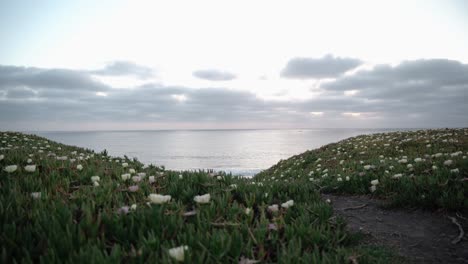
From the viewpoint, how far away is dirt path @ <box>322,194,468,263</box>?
3080 millimetres

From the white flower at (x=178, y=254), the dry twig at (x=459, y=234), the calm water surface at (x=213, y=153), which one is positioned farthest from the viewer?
the calm water surface at (x=213, y=153)

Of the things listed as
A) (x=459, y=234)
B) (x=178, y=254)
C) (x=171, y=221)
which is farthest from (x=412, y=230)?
(x=178, y=254)

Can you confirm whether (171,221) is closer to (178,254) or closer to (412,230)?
(178,254)

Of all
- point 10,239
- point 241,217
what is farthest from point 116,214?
point 241,217

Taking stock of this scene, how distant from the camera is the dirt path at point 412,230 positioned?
10.1 ft

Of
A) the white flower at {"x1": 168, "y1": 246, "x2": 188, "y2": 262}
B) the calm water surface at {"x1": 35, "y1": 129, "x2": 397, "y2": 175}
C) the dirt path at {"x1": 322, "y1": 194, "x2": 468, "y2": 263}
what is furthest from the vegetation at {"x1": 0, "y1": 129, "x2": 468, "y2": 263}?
the calm water surface at {"x1": 35, "y1": 129, "x2": 397, "y2": 175}

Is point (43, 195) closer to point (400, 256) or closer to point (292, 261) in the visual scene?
point (292, 261)

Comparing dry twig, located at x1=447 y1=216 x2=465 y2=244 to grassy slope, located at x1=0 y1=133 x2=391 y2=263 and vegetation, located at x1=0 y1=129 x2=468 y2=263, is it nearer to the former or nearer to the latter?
vegetation, located at x1=0 y1=129 x2=468 y2=263

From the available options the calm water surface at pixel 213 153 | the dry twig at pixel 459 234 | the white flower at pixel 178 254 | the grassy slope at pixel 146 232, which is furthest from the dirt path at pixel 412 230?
the calm water surface at pixel 213 153

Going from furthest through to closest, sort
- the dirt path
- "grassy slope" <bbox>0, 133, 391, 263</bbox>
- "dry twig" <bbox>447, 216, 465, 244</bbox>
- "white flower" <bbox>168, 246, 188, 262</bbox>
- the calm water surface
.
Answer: the calm water surface
"dry twig" <bbox>447, 216, 465, 244</bbox>
the dirt path
"grassy slope" <bbox>0, 133, 391, 263</bbox>
"white flower" <bbox>168, 246, 188, 262</bbox>

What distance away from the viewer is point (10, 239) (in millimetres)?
2178

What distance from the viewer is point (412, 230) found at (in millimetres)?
3885

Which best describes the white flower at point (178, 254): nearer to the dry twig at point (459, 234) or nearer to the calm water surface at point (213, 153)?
the dry twig at point (459, 234)

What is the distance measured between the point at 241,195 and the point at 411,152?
34.7ft
